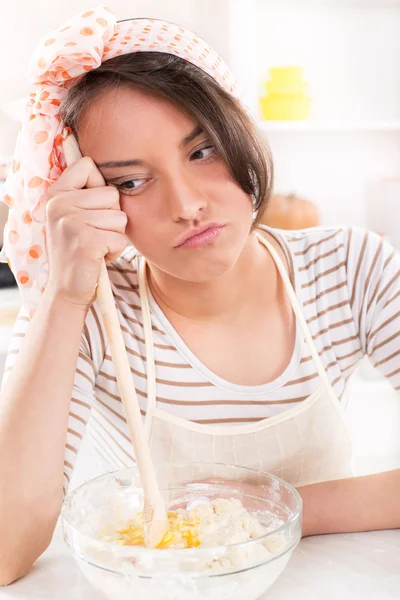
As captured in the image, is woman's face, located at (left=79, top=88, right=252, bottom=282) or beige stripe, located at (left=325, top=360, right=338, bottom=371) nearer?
woman's face, located at (left=79, top=88, right=252, bottom=282)

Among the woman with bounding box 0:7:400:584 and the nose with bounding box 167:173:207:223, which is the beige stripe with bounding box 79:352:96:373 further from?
the nose with bounding box 167:173:207:223

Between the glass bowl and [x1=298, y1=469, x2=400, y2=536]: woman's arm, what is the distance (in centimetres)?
9

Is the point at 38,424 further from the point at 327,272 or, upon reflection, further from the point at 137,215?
the point at 327,272

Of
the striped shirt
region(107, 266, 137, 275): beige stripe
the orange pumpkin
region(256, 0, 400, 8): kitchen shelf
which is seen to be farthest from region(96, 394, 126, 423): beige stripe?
region(256, 0, 400, 8): kitchen shelf

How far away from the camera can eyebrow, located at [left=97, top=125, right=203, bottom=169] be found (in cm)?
98

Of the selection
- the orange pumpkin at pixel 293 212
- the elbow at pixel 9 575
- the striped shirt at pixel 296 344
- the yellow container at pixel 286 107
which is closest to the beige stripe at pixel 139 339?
the striped shirt at pixel 296 344

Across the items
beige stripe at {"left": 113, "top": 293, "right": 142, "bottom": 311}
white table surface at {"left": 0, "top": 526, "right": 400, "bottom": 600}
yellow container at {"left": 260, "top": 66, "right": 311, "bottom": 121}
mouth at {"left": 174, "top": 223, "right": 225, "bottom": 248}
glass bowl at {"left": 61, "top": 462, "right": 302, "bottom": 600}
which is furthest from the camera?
yellow container at {"left": 260, "top": 66, "right": 311, "bottom": 121}

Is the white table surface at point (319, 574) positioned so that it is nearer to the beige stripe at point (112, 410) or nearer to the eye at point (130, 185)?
the beige stripe at point (112, 410)

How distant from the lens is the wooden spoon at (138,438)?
2.53ft

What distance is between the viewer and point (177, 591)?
0.68 meters

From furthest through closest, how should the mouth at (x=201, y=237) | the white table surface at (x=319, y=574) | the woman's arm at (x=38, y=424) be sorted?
the mouth at (x=201, y=237) < the woman's arm at (x=38, y=424) < the white table surface at (x=319, y=574)

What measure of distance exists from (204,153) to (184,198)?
9 centimetres

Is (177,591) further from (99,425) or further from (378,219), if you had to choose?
(378,219)

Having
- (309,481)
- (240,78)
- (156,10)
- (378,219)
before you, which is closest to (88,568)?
(309,481)
